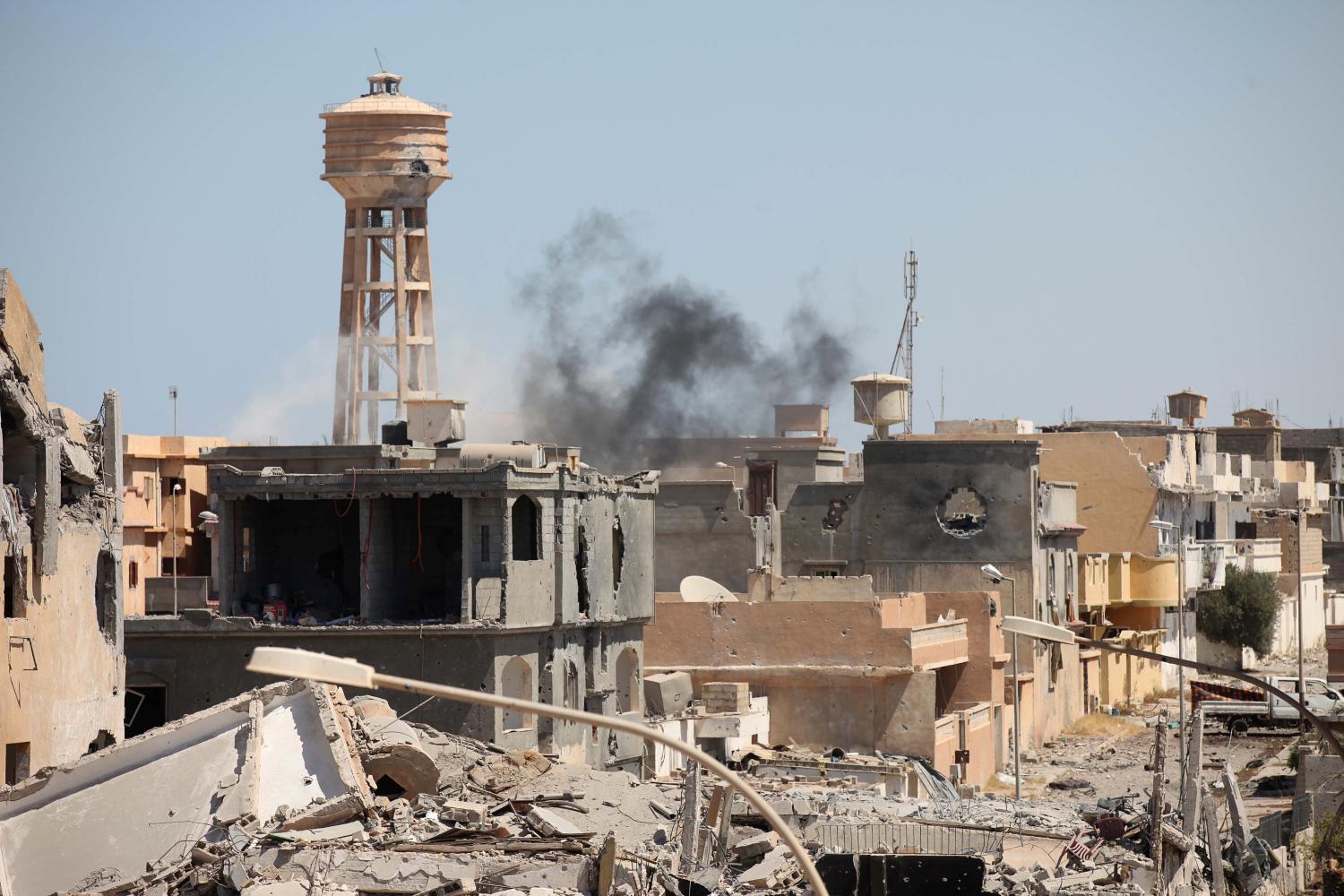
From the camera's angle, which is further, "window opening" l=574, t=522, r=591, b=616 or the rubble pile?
"window opening" l=574, t=522, r=591, b=616

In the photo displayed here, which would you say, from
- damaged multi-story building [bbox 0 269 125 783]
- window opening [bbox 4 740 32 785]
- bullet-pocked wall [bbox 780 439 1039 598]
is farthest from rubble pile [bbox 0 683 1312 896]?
bullet-pocked wall [bbox 780 439 1039 598]

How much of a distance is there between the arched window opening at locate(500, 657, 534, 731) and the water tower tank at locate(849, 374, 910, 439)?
24.0 meters

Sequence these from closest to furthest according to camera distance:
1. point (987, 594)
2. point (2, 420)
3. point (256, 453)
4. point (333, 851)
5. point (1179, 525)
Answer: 1. point (333, 851)
2. point (2, 420)
3. point (256, 453)
4. point (987, 594)
5. point (1179, 525)

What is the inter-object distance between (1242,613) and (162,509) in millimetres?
36133

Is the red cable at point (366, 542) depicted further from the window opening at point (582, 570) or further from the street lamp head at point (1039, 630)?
the street lamp head at point (1039, 630)

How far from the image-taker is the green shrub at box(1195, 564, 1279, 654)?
3031 inches

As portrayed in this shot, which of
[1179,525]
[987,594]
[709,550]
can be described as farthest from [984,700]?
[1179,525]

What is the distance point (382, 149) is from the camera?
7406 cm

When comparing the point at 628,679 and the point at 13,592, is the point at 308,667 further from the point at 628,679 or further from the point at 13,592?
the point at 628,679

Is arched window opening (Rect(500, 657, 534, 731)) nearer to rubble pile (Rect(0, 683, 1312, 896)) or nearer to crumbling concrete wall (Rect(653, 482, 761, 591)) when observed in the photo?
rubble pile (Rect(0, 683, 1312, 896))

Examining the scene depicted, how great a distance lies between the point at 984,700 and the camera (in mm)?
51969

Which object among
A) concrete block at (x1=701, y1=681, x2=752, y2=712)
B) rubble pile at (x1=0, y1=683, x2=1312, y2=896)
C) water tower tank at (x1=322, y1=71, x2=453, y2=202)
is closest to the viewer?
rubble pile at (x1=0, y1=683, x2=1312, y2=896)

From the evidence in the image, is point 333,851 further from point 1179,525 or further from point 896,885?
point 1179,525

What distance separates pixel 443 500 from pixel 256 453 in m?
7.59
